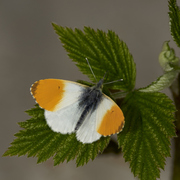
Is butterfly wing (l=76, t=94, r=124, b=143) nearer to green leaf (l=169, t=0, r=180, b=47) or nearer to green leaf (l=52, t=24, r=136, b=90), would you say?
green leaf (l=52, t=24, r=136, b=90)

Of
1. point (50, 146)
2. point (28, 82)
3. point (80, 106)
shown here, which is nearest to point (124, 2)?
point (28, 82)

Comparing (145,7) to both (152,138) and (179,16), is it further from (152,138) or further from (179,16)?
(152,138)

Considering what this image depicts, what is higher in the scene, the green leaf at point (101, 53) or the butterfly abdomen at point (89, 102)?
the green leaf at point (101, 53)

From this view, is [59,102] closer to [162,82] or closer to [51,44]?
[162,82]

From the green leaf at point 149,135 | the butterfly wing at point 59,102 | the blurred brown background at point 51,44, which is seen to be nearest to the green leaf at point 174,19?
the green leaf at point 149,135

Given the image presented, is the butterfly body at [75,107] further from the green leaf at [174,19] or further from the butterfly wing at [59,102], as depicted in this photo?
the green leaf at [174,19]

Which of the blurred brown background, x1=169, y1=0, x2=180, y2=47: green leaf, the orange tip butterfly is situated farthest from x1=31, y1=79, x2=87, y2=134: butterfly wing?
the blurred brown background
